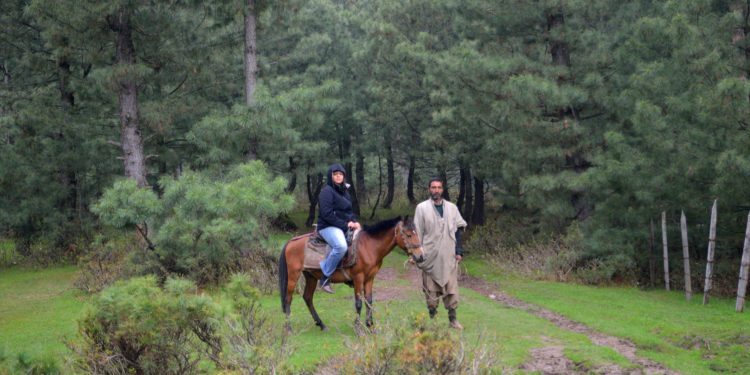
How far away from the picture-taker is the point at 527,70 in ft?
56.8

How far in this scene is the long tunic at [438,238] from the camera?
9305mm

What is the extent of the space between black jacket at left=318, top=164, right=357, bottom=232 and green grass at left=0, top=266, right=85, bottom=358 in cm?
350

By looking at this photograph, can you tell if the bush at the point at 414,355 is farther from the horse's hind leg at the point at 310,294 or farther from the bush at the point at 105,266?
the bush at the point at 105,266

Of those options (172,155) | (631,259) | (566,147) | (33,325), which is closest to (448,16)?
(566,147)

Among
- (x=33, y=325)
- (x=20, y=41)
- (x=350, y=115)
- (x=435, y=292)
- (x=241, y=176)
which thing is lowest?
(x=33, y=325)

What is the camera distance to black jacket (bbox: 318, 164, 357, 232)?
934 centimetres

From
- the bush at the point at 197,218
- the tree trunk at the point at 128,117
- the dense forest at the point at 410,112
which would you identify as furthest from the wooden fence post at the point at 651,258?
the tree trunk at the point at 128,117

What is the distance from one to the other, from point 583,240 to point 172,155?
1300 cm

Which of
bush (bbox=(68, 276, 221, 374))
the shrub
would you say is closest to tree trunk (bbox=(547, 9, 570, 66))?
the shrub

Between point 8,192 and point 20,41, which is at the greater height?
point 20,41

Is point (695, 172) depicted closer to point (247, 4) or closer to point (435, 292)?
point (435, 292)

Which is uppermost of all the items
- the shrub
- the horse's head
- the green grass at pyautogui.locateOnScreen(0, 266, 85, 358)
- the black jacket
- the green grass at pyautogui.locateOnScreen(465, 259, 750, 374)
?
the black jacket

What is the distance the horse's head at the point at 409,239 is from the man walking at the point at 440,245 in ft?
1.09

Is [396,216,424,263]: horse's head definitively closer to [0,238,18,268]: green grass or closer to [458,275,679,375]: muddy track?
[458,275,679,375]: muddy track
